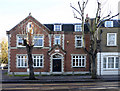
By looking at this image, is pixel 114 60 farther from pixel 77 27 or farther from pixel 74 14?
pixel 74 14

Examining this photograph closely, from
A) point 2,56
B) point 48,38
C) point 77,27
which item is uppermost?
point 77,27

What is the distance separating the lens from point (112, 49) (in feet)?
78.6

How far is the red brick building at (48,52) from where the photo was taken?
984 inches

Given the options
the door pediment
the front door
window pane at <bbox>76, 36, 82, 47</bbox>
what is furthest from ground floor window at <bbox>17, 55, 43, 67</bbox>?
window pane at <bbox>76, 36, 82, 47</bbox>

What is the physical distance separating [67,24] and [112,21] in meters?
7.74

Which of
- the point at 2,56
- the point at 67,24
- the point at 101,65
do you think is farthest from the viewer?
the point at 2,56

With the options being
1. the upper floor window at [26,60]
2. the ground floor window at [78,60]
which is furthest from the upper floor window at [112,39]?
the upper floor window at [26,60]

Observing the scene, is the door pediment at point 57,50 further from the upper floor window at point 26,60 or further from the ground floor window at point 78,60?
the ground floor window at point 78,60

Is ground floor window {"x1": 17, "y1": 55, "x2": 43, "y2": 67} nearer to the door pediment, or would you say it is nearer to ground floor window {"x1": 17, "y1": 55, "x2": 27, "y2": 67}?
ground floor window {"x1": 17, "y1": 55, "x2": 27, "y2": 67}

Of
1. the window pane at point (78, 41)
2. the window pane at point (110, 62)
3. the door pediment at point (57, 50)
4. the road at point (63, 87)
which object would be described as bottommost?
the road at point (63, 87)

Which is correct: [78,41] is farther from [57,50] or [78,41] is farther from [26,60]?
[26,60]

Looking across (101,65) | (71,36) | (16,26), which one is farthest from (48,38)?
(101,65)

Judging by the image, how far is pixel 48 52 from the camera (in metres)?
24.8

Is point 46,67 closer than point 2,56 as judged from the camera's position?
Yes
